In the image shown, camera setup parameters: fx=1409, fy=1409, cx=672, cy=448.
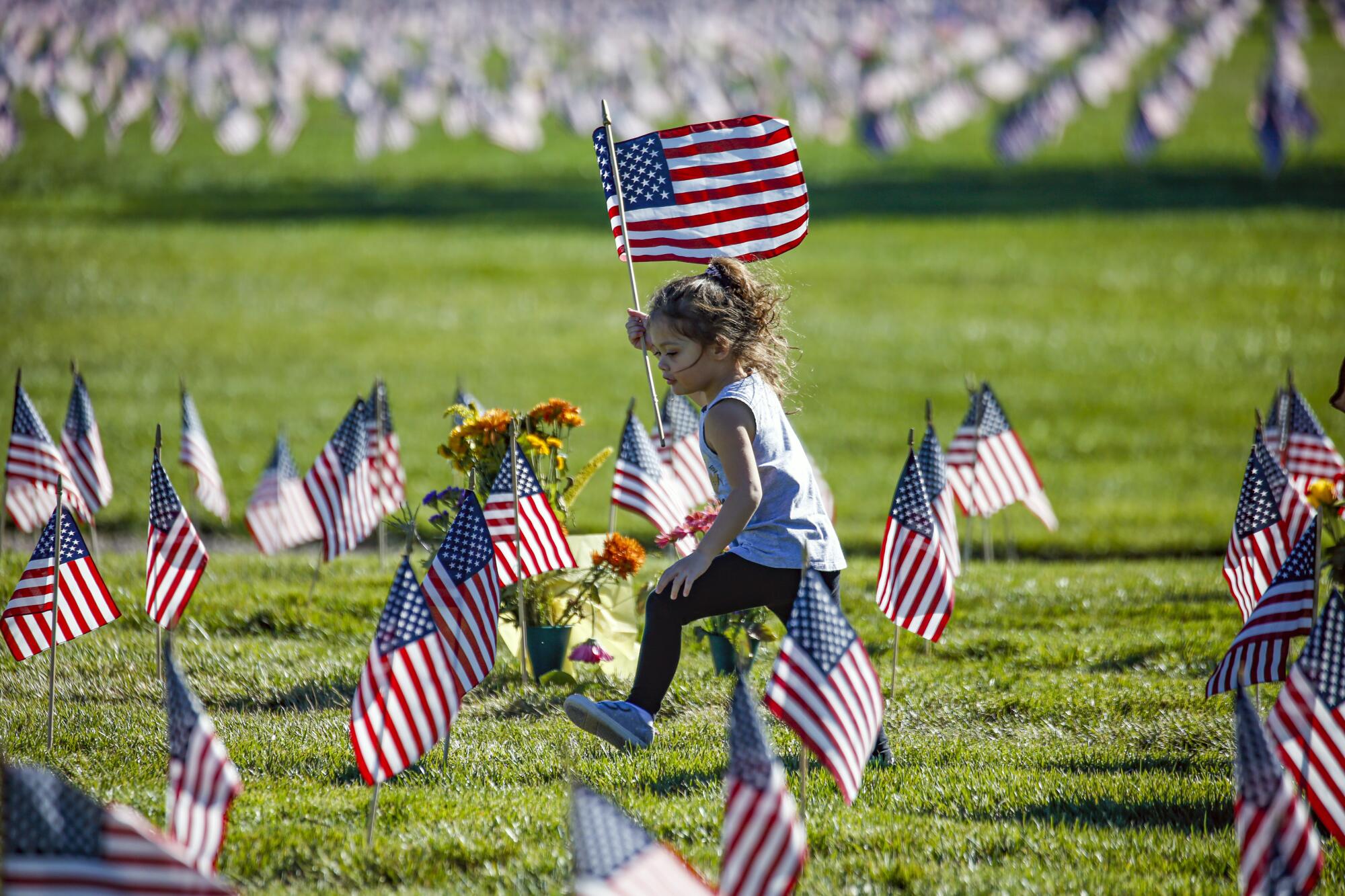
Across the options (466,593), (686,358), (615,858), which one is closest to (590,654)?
(466,593)

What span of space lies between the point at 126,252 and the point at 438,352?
936 centimetres

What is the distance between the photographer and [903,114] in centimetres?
4669

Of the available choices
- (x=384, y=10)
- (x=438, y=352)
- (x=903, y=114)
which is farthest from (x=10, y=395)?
(x=384, y=10)

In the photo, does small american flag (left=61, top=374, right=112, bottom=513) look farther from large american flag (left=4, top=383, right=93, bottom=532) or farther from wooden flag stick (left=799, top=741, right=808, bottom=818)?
wooden flag stick (left=799, top=741, right=808, bottom=818)

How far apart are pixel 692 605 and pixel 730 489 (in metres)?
0.45

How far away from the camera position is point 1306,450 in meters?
8.05

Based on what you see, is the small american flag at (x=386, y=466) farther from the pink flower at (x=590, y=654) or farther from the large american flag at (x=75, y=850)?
the large american flag at (x=75, y=850)

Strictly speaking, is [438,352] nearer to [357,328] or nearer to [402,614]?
[357,328]

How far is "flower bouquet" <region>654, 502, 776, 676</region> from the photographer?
618 cm

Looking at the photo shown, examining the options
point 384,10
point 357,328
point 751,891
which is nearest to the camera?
point 751,891

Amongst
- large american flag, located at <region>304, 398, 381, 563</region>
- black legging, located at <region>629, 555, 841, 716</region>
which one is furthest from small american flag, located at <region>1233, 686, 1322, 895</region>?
large american flag, located at <region>304, 398, 381, 563</region>

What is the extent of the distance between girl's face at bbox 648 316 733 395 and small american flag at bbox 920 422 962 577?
2.31m

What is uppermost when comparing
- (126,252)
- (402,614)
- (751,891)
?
(126,252)

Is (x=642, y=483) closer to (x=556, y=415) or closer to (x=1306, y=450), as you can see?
(x=556, y=415)
